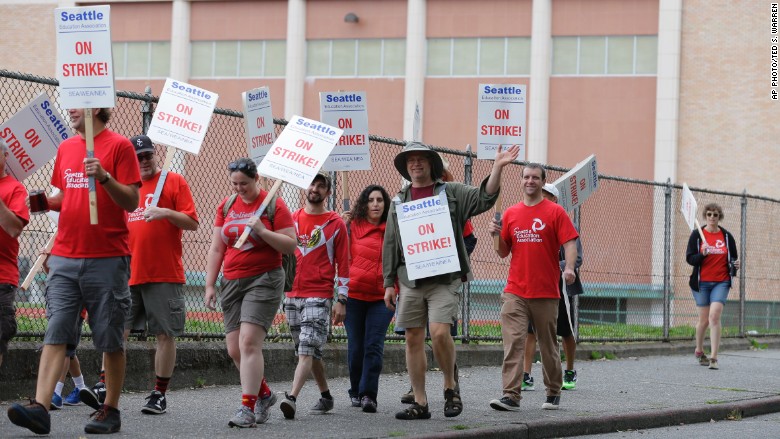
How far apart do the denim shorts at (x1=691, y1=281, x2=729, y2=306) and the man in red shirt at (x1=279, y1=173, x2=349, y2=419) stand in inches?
289

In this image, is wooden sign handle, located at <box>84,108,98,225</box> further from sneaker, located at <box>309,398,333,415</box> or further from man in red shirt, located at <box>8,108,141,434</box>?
sneaker, located at <box>309,398,333,415</box>

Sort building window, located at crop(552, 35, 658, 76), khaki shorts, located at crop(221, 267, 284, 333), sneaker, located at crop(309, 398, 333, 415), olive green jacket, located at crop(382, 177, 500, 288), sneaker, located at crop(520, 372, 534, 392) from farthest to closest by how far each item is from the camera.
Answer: building window, located at crop(552, 35, 658, 76) → sneaker, located at crop(520, 372, 534, 392) → sneaker, located at crop(309, 398, 333, 415) → olive green jacket, located at crop(382, 177, 500, 288) → khaki shorts, located at crop(221, 267, 284, 333)

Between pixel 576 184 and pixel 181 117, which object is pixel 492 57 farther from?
pixel 181 117

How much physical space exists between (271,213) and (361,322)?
6.06 ft

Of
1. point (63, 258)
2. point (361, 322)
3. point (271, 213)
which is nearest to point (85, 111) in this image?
point (63, 258)

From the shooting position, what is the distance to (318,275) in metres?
9.55

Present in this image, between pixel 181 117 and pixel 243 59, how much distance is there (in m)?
35.8

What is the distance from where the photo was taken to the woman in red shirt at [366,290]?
10.0 metres

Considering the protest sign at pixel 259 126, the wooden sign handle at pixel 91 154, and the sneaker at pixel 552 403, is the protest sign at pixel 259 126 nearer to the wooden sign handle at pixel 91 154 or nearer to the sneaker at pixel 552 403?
the wooden sign handle at pixel 91 154

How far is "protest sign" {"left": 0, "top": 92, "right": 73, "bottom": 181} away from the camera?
8555 mm

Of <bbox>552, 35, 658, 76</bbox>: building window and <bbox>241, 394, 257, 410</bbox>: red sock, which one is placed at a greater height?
<bbox>552, 35, 658, 76</bbox>: building window

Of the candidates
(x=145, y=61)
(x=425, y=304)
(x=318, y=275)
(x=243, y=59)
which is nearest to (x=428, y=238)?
(x=425, y=304)

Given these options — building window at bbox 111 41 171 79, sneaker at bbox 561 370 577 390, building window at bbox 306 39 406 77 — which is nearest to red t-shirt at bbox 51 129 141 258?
sneaker at bbox 561 370 577 390

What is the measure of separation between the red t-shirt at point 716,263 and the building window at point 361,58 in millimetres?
28090
